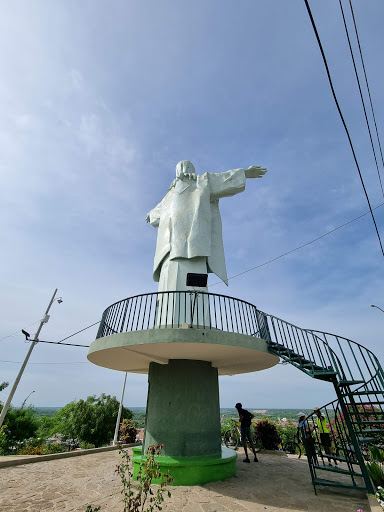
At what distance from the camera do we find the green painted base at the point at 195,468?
22.6 feet

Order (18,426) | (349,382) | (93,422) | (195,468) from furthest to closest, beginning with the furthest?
(18,426), (93,422), (195,468), (349,382)

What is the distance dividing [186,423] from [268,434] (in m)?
6.14

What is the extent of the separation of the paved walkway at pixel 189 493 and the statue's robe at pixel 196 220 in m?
5.81

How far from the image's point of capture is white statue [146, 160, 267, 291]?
9.80 meters

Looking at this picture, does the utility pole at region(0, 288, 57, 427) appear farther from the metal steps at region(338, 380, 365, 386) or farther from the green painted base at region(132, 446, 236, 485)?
the metal steps at region(338, 380, 365, 386)

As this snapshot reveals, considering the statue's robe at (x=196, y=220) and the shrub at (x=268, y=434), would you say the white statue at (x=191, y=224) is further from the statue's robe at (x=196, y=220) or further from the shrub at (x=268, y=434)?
the shrub at (x=268, y=434)

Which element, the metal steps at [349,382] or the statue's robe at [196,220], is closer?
the metal steps at [349,382]

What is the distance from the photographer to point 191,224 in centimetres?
1041

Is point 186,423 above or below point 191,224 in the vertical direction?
below

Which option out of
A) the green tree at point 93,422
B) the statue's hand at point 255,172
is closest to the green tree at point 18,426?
the green tree at point 93,422

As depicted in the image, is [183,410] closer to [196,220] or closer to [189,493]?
[189,493]

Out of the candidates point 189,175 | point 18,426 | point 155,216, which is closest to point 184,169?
point 189,175

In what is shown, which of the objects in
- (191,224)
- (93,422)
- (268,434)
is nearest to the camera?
(191,224)

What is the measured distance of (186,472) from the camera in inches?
273
